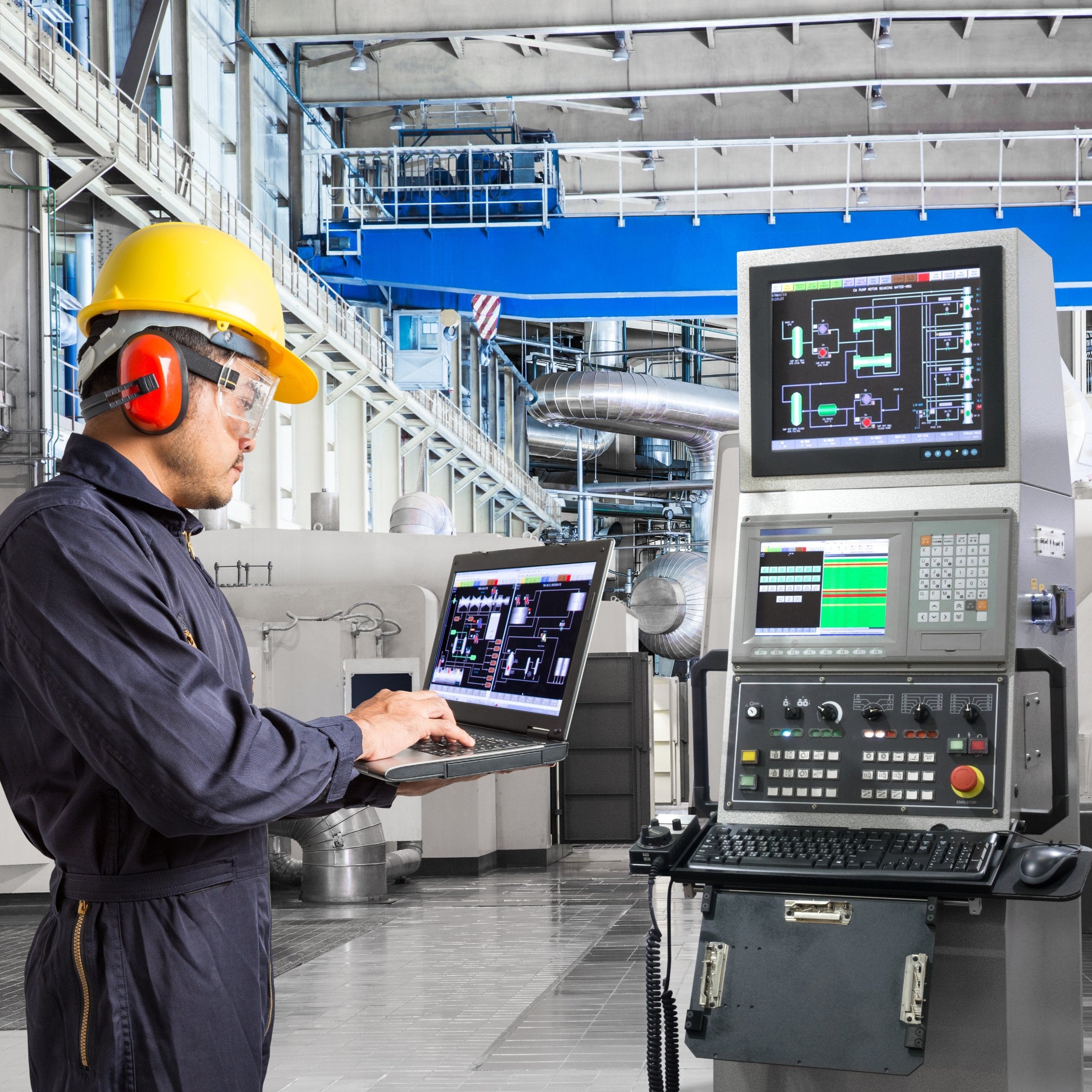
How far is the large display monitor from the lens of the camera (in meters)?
2.54

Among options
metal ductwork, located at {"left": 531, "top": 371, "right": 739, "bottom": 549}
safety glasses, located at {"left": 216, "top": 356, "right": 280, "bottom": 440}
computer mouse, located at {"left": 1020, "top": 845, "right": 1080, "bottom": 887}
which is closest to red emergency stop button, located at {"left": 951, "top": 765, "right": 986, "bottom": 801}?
computer mouse, located at {"left": 1020, "top": 845, "right": 1080, "bottom": 887}

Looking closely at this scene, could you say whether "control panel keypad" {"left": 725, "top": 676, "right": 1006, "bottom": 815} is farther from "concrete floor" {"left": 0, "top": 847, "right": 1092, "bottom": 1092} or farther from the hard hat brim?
"concrete floor" {"left": 0, "top": 847, "right": 1092, "bottom": 1092}

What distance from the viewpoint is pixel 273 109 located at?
15.1 meters

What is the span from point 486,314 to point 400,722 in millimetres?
14234

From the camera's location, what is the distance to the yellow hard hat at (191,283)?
1658mm

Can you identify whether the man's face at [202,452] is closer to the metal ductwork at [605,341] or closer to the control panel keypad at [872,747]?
the control panel keypad at [872,747]

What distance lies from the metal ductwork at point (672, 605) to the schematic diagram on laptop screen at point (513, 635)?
14215mm

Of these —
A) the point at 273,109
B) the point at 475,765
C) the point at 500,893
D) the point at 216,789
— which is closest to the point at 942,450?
the point at 475,765

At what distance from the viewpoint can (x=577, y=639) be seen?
2178 millimetres

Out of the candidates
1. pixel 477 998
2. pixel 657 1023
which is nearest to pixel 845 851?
pixel 657 1023

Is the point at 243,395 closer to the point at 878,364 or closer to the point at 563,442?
the point at 878,364

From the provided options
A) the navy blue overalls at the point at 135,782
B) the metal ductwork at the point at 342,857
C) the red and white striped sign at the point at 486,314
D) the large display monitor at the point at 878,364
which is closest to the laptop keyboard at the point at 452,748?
the navy blue overalls at the point at 135,782

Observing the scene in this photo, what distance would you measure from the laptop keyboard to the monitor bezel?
4.1 inches

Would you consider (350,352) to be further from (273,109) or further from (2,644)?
(2,644)
